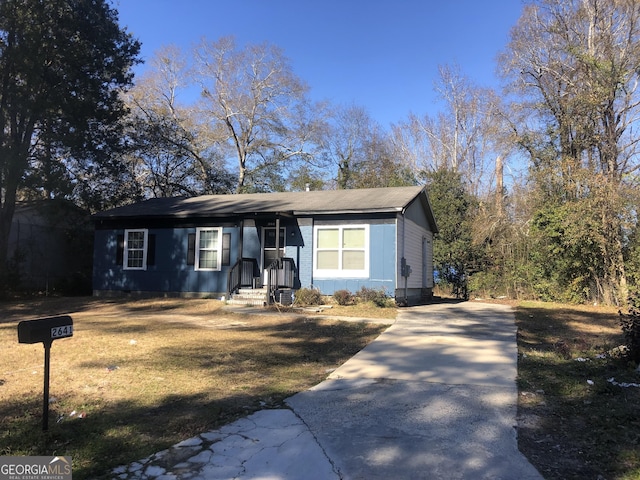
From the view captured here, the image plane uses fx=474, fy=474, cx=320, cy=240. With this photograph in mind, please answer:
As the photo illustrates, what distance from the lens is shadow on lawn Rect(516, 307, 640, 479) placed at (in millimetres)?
3787

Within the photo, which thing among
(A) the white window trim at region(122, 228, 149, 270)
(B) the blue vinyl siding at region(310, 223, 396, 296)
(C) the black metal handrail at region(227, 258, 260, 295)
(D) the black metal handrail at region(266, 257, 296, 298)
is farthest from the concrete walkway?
(A) the white window trim at region(122, 228, 149, 270)

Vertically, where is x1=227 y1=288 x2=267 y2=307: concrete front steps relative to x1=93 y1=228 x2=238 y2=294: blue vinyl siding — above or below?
below

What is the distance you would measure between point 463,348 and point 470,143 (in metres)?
27.0

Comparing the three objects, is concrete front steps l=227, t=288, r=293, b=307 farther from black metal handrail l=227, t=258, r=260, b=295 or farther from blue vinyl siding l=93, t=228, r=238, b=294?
blue vinyl siding l=93, t=228, r=238, b=294

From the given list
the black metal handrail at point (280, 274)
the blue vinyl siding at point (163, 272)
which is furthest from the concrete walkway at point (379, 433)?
the blue vinyl siding at point (163, 272)

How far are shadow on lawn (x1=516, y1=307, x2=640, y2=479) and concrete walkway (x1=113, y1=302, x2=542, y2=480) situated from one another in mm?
212

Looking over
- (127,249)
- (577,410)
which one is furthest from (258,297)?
(577,410)

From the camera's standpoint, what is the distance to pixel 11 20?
1681 cm

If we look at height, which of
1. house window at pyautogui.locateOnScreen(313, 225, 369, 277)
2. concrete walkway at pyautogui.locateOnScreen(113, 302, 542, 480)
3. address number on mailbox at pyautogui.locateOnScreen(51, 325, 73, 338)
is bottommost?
concrete walkway at pyautogui.locateOnScreen(113, 302, 542, 480)

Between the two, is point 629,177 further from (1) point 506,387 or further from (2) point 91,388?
(2) point 91,388

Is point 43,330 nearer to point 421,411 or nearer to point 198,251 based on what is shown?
point 421,411
